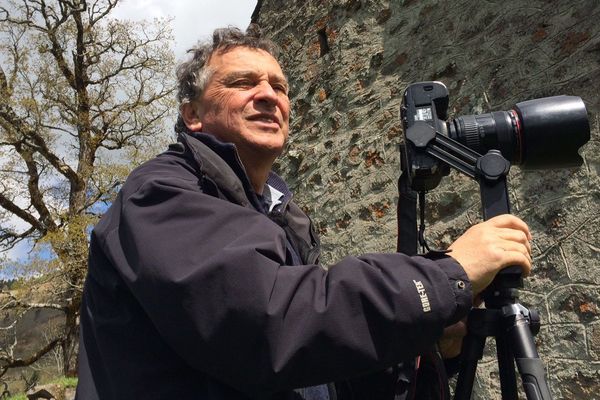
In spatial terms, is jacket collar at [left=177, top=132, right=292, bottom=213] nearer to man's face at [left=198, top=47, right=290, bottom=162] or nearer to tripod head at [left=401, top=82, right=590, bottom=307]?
man's face at [left=198, top=47, right=290, bottom=162]

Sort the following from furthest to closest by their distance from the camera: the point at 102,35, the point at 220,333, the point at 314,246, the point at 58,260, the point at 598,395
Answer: the point at 102,35 → the point at 58,260 → the point at 598,395 → the point at 314,246 → the point at 220,333

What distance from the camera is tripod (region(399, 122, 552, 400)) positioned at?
0.94 metres

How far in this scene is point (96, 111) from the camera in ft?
40.8

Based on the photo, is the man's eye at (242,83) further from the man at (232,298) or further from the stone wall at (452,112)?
the stone wall at (452,112)

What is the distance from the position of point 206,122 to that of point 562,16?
1.67 metres

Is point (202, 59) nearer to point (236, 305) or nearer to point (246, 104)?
point (246, 104)

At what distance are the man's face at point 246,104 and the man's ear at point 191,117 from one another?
0.13ft

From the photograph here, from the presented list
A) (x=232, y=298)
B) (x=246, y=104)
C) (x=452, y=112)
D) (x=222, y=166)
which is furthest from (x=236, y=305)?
(x=452, y=112)

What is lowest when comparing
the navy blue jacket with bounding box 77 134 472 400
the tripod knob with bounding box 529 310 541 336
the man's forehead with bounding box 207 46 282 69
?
the tripod knob with bounding box 529 310 541 336

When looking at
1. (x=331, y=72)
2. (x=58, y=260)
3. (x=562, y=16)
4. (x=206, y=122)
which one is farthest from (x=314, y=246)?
(x=58, y=260)

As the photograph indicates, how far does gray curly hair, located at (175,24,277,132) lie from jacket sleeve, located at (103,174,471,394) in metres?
0.71

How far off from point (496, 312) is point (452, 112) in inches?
71.5

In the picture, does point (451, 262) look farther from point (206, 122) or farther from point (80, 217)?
point (80, 217)

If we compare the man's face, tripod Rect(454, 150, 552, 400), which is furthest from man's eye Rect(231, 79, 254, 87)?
tripod Rect(454, 150, 552, 400)
